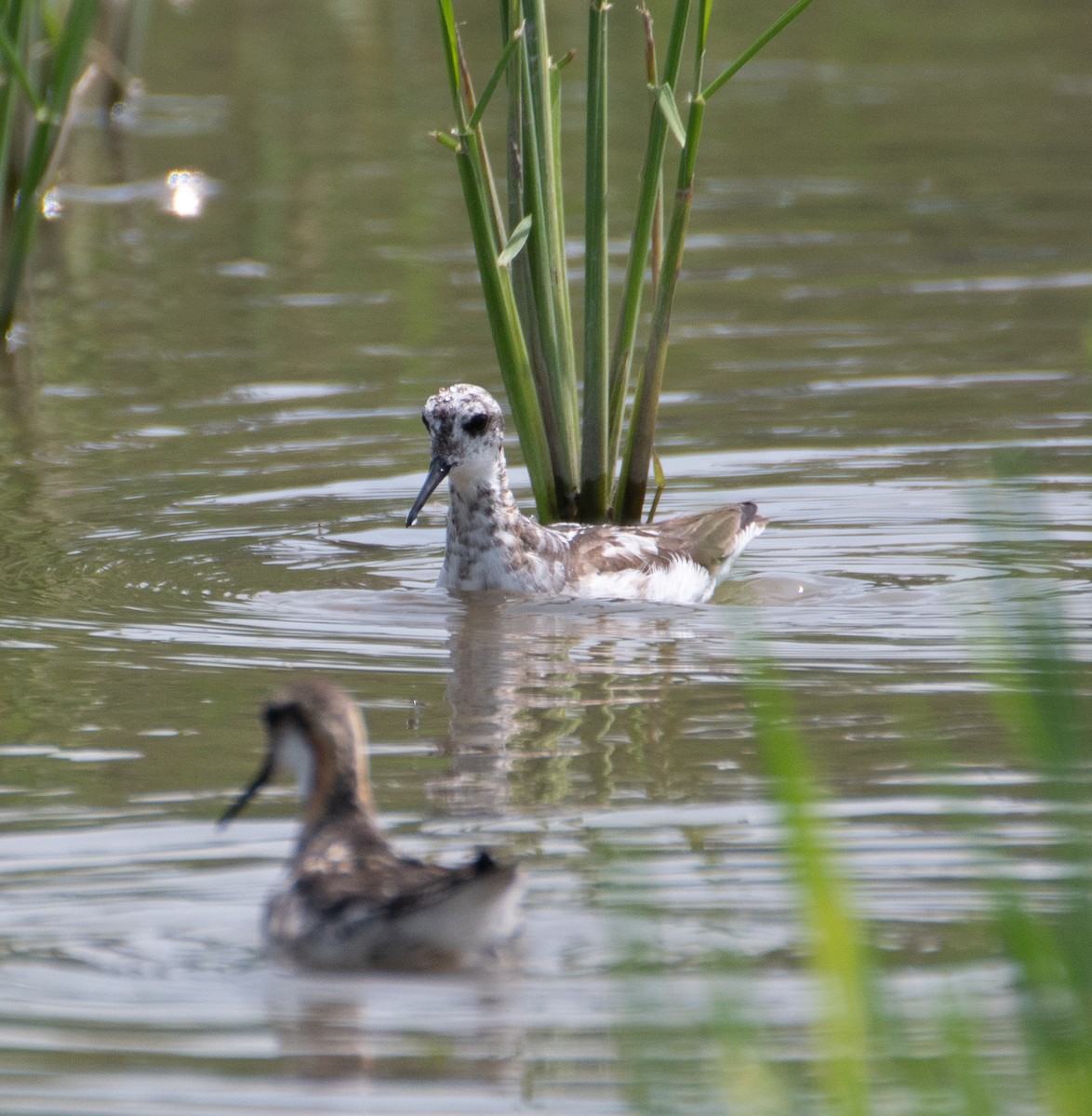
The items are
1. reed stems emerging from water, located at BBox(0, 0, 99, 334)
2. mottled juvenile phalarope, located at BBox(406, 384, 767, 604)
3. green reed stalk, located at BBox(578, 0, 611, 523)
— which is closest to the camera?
green reed stalk, located at BBox(578, 0, 611, 523)

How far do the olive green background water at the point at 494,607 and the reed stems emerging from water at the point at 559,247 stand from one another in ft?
2.70

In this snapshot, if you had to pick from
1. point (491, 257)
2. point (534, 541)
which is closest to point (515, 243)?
point (491, 257)

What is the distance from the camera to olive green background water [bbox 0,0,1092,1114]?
497 cm

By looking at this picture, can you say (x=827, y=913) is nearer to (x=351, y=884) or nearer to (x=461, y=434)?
(x=351, y=884)

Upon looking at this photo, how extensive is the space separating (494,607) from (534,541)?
13.2 inches

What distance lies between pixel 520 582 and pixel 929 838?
3648 mm

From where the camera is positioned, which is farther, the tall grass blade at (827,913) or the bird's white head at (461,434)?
the bird's white head at (461,434)

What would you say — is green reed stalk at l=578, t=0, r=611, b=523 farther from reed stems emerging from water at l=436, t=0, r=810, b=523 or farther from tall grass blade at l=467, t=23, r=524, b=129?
tall grass blade at l=467, t=23, r=524, b=129

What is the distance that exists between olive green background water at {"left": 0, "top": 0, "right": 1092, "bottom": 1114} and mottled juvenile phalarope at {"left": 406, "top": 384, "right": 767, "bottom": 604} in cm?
15

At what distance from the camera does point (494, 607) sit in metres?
9.29

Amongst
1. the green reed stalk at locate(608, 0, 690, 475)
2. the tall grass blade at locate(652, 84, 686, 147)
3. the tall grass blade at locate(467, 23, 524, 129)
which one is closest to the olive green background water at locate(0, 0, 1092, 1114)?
the green reed stalk at locate(608, 0, 690, 475)

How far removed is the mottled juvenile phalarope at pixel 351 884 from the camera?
16.1 ft

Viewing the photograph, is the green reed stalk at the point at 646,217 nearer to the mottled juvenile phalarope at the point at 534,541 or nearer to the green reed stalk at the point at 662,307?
the green reed stalk at the point at 662,307

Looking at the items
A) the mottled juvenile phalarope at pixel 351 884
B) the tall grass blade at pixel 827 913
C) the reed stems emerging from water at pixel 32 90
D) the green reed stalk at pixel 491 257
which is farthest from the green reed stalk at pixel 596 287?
the tall grass blade at pixel 827 913
